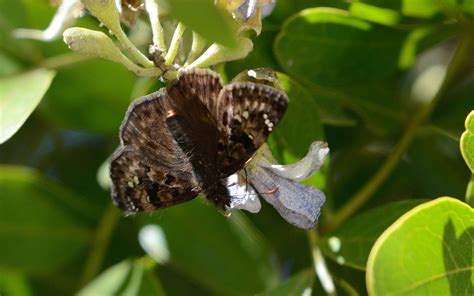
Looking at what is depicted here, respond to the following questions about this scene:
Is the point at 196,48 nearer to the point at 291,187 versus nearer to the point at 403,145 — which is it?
the point at 291,187

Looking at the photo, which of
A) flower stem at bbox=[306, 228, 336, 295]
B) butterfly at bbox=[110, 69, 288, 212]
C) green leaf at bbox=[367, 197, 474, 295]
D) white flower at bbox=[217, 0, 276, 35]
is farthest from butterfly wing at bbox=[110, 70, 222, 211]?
flower stem at bbox=[306, 228, 336, 295]

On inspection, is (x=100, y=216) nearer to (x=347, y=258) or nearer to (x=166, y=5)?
(x=347, y=258)

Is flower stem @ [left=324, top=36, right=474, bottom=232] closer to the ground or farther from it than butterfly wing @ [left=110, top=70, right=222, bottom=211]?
closer to the ground

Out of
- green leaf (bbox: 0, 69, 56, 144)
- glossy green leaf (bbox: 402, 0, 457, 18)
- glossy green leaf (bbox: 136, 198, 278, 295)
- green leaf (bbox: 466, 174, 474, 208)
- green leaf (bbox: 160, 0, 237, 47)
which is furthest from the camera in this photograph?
glossy green leaf (bbox: 136, 198, 278, 295)

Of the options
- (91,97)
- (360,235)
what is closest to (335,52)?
(360,235)

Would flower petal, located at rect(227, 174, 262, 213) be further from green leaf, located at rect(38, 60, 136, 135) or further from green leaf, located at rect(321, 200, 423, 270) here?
green leaf, located at rect(38, 60, 136, 135)
